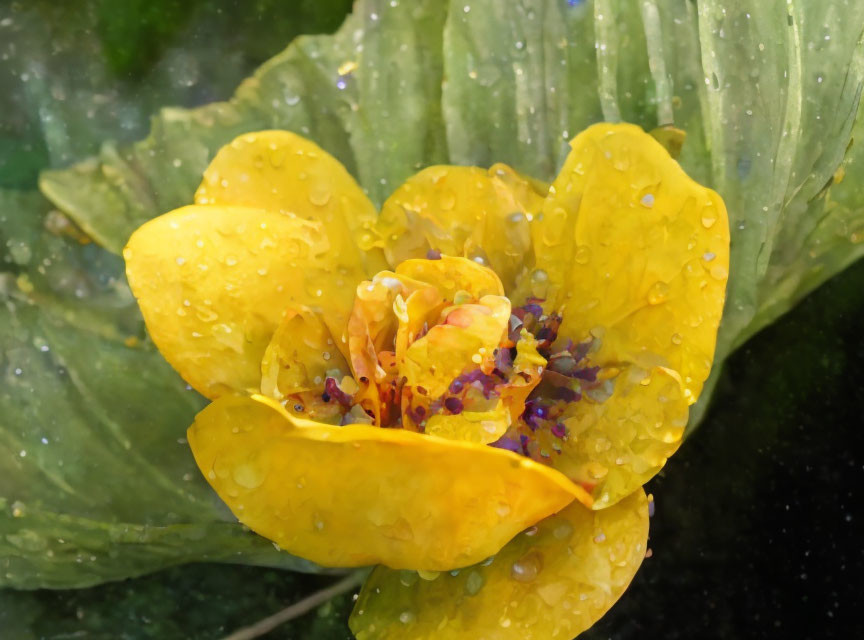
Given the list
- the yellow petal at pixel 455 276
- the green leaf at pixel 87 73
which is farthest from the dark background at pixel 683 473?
the yellow petal at pixel 455 276

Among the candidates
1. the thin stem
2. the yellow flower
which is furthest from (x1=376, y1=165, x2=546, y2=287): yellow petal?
the thin stem

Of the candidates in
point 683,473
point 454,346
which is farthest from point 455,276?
point 683,473

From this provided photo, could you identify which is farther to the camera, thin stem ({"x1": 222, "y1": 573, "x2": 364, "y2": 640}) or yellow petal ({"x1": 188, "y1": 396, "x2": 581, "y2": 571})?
thin stem ({"x1": 222, "y1": 573, "x2": 364, "y2": 640})

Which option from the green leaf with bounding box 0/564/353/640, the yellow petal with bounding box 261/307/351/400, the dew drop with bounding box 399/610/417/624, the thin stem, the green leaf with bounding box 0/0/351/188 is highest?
the green leaf with bounding box 0/0/351/188

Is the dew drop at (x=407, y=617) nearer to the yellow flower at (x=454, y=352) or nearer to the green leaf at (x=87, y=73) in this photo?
the yellow flower at (x=454, y=352)

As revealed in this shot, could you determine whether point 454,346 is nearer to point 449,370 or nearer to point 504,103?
point 449,370

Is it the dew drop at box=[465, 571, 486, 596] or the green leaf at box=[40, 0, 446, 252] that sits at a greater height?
the green leaf at box=[40, 0, 446, 252]

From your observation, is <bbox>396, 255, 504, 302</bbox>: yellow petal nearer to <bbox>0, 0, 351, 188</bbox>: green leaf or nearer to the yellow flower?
the yellow flower
